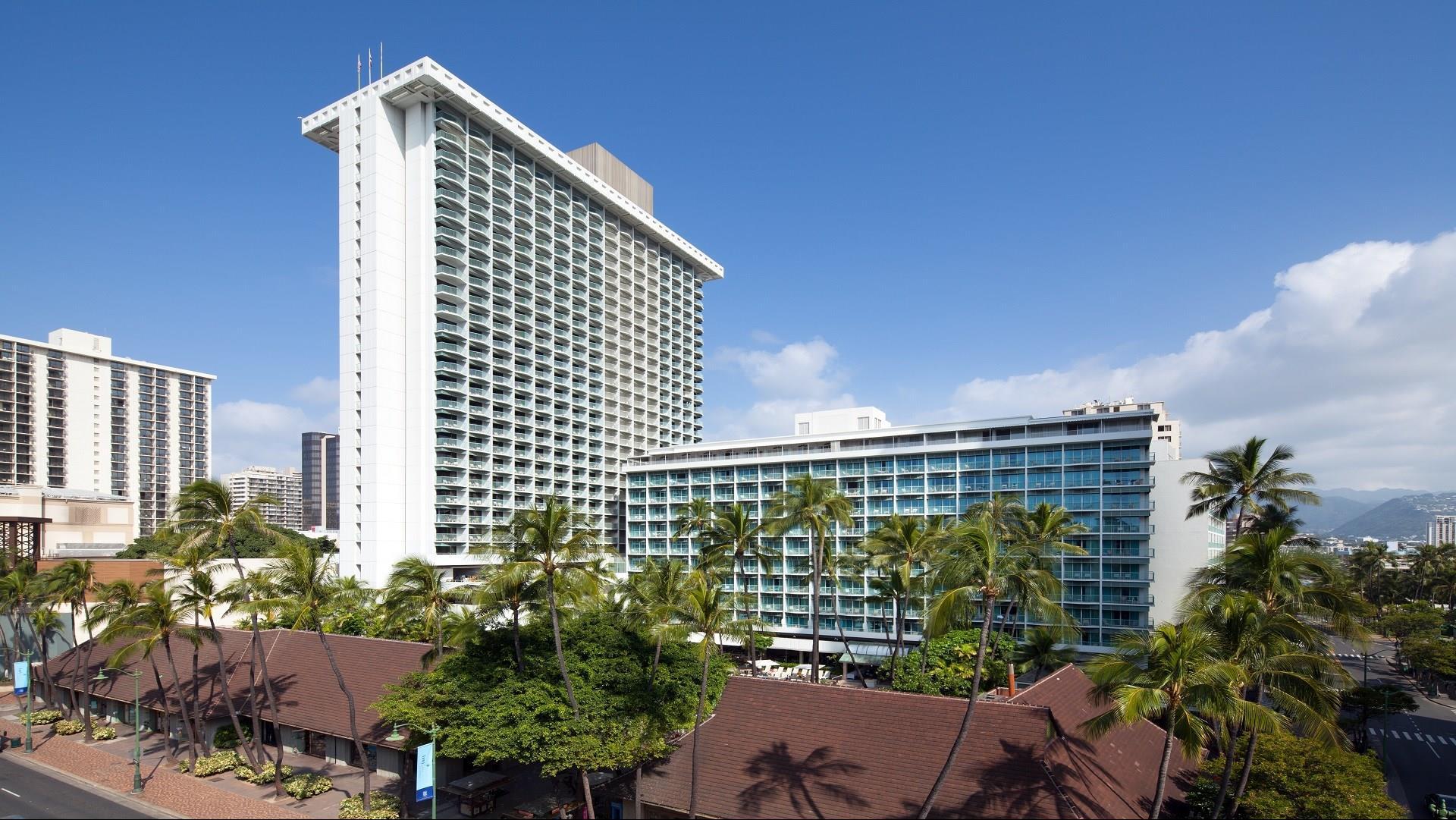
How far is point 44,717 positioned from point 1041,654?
224 ft

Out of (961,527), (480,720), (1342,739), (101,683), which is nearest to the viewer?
(1342,739)

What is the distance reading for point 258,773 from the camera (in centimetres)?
3747

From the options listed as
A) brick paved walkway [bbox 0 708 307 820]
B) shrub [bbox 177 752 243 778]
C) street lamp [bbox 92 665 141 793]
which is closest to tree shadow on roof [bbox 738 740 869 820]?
brick paved walkway [bbox 0 708 307 820]

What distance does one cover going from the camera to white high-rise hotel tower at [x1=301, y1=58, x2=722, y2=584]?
253 ft

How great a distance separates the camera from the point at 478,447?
84.2 meters

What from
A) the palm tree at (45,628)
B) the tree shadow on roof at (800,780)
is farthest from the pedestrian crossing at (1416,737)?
the palm tree at (45,628)

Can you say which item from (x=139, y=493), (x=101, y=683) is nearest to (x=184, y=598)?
(x=101, y=683)

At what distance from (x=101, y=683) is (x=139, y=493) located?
128 m

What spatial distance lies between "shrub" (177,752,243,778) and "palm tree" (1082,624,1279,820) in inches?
1706

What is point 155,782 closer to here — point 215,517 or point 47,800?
point 47,800

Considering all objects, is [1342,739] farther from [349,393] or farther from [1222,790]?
[349,393]

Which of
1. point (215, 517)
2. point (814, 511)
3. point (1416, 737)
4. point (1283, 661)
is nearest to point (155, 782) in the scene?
point (215, 517)

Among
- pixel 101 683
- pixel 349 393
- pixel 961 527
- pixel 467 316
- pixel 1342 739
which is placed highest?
pixel 467 316

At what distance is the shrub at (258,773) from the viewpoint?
36.8 metres
